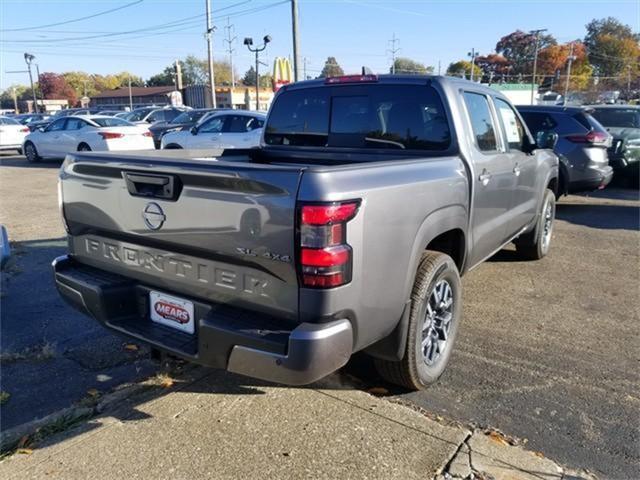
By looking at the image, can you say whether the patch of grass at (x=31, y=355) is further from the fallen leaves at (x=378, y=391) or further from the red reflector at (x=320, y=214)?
the red reflector at (x=320, y=214)

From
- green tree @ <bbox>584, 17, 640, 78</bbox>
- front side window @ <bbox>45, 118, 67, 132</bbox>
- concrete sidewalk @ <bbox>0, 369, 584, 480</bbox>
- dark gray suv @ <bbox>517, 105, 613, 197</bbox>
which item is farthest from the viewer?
green tree @ <bbox>584, 17, 640, 78</bbox>

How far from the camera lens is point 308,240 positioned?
234 centimetres

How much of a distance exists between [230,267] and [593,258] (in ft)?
18.1

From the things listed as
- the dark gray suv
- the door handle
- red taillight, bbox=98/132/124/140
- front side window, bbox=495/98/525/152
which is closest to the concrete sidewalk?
the door handle

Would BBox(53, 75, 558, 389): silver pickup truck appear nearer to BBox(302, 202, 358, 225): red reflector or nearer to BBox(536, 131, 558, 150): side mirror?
BBox(302, 202, 358, 225): red reflector

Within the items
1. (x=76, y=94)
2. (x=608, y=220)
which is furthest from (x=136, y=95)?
(x=608, y=220)

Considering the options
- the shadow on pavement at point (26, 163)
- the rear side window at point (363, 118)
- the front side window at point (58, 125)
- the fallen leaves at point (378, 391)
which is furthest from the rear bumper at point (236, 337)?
the shadow on pavement at point (26, 163)

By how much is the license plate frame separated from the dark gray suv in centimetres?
831

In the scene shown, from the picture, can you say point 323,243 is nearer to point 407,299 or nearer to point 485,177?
point 407,299

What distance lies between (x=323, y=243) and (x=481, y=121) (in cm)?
253

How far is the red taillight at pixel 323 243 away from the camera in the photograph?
232 centimetres

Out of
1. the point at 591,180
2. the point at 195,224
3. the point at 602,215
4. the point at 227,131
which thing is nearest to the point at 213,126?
the point at 227,131

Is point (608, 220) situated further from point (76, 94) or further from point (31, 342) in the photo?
point (76, 94)

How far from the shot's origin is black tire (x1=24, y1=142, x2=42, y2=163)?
17.4 m
